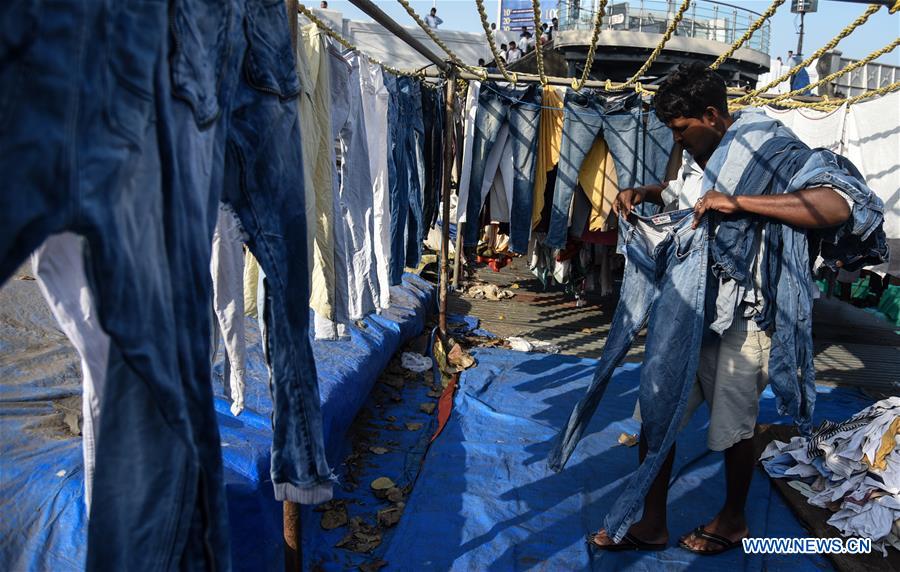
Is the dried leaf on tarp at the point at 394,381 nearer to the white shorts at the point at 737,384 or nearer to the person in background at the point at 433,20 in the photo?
the white shorts at the point at 737,384

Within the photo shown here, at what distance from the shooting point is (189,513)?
102 cm

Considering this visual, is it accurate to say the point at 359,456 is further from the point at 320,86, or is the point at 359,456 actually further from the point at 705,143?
the point at 705,143

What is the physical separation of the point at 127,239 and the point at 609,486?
3.16m

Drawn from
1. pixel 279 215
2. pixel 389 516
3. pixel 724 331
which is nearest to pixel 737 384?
pixel 724 331

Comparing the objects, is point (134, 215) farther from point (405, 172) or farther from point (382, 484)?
point (405, 172)

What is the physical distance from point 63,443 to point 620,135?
4384 millimetres

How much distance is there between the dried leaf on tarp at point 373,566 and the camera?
108 inches

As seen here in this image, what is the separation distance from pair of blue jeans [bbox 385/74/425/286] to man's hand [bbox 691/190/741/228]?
1.99 m

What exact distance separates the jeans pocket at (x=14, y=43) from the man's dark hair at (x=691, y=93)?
2364 mm

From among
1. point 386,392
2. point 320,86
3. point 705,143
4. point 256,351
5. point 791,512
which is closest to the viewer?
point 320,86

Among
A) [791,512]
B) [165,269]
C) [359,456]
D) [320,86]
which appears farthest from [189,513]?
[791,512]

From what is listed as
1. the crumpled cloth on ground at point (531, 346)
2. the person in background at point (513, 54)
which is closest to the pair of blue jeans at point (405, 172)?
the crumpled cloth on ground at point (531, 346)

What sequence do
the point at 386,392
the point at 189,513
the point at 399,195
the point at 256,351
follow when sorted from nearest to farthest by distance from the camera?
the point at 189,513, the point at 256,351, the point at 399,195, the point at 386,392

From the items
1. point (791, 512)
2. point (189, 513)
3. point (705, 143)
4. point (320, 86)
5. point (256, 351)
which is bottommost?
point (791, 512)
